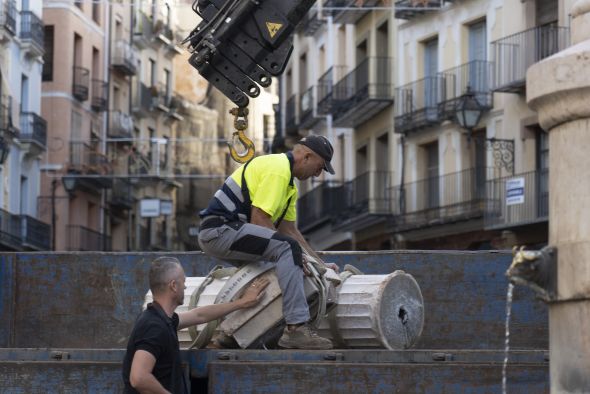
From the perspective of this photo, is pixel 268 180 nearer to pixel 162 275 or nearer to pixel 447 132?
pixel 162 275

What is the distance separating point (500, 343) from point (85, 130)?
52.7 meters

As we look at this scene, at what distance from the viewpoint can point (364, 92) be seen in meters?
45.7

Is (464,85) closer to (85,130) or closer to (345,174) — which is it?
(345,174)

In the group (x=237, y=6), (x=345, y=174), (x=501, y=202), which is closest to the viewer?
(x=237, y=6)

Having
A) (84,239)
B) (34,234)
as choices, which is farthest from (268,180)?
(84,239)

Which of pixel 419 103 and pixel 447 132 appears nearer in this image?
pixel 447 132

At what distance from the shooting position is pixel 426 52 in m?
43.5

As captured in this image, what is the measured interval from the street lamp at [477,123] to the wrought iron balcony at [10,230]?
17900mm

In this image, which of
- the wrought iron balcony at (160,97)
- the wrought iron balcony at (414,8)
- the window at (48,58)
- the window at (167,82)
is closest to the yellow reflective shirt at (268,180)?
the wrought iron balcony at (414,8)

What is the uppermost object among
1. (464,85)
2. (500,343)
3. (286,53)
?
(464,85)

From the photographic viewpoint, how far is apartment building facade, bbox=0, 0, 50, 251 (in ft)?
172

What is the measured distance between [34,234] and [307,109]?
9239mm

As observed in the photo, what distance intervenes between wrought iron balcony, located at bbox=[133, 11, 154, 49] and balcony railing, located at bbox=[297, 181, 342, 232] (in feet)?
51.9

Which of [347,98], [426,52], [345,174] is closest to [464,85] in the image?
[426,52]
